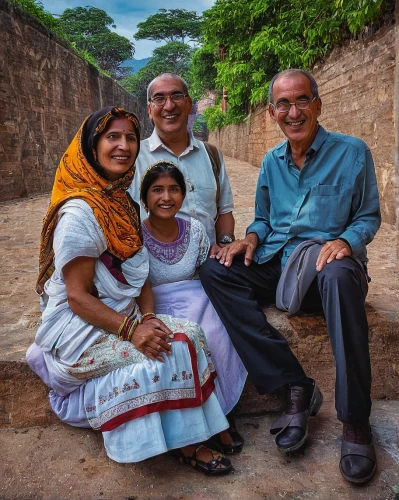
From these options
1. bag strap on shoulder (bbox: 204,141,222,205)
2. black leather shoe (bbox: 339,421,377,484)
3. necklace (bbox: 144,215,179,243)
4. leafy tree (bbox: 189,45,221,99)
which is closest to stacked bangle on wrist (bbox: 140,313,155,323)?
necklace (bbox: 144,215,179,243)

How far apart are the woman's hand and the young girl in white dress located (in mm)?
351

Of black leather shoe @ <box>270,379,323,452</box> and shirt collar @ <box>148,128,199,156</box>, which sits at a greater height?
shirt collar @ <box>148,128,199,156</box>

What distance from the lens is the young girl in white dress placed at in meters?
2.17

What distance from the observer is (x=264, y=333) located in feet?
6.90

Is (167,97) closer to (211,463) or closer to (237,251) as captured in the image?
(237,251)

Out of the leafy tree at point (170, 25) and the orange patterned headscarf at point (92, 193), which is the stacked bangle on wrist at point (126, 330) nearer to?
the orange patterned headscarf at point (92, 193)

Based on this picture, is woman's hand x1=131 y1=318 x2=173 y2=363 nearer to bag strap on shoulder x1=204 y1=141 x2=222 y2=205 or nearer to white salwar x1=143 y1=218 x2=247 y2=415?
white salwar x1=143 y1=218 x2=247 y2=415

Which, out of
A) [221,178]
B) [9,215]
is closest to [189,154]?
[221,178]

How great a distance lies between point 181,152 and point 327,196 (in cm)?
95

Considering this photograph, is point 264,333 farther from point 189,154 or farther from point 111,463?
point 189,154

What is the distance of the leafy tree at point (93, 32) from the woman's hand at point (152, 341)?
125ft

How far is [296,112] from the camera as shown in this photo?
232 cm

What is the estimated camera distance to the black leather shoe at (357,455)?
183cm

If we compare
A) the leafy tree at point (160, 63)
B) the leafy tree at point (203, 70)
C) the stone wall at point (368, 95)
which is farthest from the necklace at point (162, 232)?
the leafy tree at point (160, 63)
